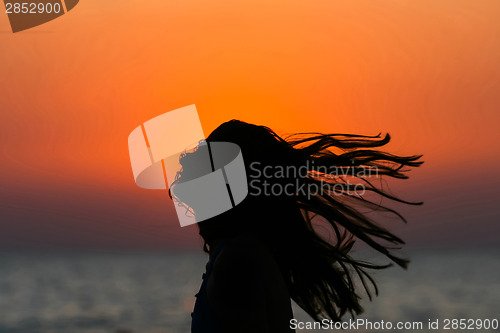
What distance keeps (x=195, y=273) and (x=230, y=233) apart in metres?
13.1

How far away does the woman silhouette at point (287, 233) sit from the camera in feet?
5.90

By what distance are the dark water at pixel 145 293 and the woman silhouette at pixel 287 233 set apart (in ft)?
18.7

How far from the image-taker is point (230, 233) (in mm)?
2012

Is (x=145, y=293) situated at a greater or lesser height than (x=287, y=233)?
lesser

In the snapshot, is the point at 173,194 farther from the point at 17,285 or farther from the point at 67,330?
the point at 17,285

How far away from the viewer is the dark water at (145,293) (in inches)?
417

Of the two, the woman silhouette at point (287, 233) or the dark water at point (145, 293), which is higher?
the woman silhouette at point (287, 233)

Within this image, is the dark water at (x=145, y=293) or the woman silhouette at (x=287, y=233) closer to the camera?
the woman silhouette at (x=287, y=233)

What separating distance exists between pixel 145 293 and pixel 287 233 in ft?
36.4

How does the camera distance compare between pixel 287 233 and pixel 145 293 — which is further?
pixel 145 293

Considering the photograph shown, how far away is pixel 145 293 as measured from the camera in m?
12.7

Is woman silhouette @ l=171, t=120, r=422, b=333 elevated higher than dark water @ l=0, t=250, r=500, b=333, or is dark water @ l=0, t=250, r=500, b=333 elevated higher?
woman silhouette @ l=171, t=120, r=422, b=333

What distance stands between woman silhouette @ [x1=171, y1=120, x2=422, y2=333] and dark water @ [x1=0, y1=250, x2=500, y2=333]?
5.68 metres

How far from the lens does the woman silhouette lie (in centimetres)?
180
